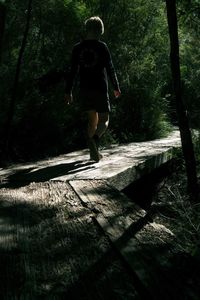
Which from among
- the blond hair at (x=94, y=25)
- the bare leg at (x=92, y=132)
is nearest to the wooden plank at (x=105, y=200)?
the bare leg at (x=92, y=132)

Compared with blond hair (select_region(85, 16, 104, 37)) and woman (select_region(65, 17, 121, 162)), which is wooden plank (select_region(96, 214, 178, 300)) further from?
blond hair (select_region(85, 16, 104, 37))

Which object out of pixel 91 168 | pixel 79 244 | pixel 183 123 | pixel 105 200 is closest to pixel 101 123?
pixel 91 168

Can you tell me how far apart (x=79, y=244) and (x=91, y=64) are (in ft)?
12.9

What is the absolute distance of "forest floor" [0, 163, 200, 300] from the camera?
2.06 m

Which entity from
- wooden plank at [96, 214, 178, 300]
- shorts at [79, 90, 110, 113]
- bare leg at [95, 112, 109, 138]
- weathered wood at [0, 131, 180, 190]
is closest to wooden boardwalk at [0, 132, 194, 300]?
wooden plank at [96, 214, 178, 300]

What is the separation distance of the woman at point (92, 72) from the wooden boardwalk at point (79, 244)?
64.0 inches

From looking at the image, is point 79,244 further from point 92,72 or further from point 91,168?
point 92,72

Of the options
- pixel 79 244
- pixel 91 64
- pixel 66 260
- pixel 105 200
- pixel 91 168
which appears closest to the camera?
pixel 66 260

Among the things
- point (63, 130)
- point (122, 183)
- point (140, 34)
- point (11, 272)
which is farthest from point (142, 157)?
point (140, 34)

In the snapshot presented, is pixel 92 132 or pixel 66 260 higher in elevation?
pixel 92 132

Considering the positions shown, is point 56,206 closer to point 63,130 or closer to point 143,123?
point 63,130

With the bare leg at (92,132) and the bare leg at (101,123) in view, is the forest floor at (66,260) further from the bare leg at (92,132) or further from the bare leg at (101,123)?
the bare leg at (101,123)

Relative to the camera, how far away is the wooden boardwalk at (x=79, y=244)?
6.84 ft

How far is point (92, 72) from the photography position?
6.28 m
